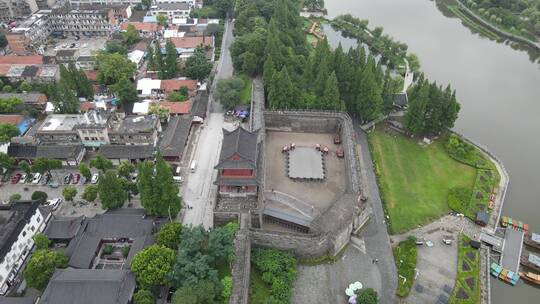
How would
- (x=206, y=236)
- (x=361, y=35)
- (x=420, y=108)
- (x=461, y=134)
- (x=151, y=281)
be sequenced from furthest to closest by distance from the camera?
(x=361, y=35), (x=461, y=134), (x=420, y=108), (x=206, y=236), (x=151, y=281)

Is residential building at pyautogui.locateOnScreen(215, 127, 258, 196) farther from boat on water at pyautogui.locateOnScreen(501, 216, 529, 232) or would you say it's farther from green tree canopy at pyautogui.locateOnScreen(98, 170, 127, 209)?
boat on water at pyautogui.locateOnScreen(501, 216, 529, 232)

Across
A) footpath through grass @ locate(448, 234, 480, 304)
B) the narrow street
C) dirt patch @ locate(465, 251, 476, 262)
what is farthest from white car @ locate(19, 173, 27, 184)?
dirt patch @ locate(465, 251, 476, 262)

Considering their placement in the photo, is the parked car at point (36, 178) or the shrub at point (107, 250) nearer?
the shrub at point (107, 250)

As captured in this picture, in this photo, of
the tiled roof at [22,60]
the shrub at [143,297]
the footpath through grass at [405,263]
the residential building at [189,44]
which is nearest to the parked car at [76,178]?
the shrub at [143,297]

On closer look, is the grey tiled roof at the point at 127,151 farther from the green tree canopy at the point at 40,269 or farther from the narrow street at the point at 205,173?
the green tree canopy at the point at 40,269

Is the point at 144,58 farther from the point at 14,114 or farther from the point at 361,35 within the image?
the point at 361,35

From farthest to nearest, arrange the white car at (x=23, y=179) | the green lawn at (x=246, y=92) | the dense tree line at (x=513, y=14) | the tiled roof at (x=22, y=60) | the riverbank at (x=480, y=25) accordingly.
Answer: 1. the dense tree line at (x=513, y=14)
2. the riverbank at (x=480, y=25)
3. the tiled roof at (x=22, y=60)
4. the green lawn at (x=246, y=92)
5. the white car at (x=23, y=179)

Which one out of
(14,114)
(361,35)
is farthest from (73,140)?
(361,35)
